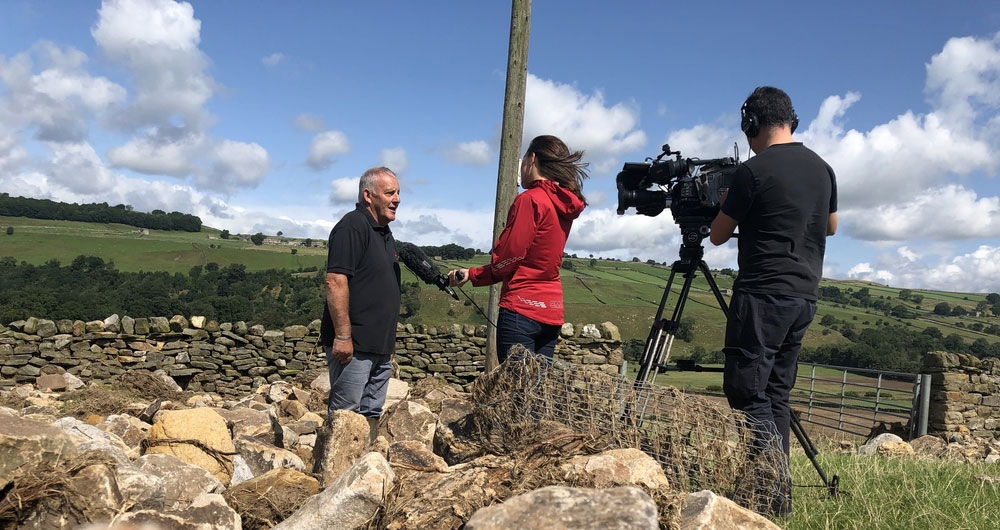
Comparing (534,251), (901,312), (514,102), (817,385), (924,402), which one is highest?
(514,102)

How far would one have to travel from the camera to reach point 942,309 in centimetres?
7406

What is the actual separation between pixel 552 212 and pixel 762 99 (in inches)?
47.2

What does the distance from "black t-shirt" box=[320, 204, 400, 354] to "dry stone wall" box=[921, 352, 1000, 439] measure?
41.3 feet

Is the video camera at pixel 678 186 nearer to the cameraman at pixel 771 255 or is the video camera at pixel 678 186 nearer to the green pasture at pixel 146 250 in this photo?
the cameraman at pixel 771 255

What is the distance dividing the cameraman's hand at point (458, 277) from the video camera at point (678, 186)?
1036 millimetres

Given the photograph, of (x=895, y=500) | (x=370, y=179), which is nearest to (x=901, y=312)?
(x=895, y=500)

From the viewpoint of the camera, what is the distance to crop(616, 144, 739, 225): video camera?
3.62m

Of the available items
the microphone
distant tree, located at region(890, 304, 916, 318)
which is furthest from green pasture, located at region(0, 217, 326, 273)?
distant tree, located at region(890, 304, 916, 318)

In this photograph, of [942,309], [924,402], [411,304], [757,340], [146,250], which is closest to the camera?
[757,340]

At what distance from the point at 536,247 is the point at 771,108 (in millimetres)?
1373

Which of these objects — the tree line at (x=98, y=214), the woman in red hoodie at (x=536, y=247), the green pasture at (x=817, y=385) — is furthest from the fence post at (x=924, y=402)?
the tree line at (x=98, y=214)

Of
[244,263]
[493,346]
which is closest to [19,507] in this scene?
[493,346]

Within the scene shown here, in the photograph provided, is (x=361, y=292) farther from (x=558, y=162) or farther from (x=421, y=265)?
(x=558, y=162)

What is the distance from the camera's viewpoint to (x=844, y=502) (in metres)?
3.42
